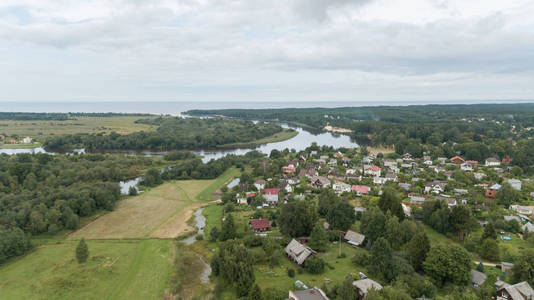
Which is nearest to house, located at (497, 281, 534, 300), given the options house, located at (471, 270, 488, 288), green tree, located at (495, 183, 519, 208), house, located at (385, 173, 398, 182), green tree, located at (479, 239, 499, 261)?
house, located at (471, 270, 488, 288)

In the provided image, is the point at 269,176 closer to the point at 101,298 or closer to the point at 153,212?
the point at 153,212

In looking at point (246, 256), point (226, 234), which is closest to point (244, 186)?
point (226, 234)

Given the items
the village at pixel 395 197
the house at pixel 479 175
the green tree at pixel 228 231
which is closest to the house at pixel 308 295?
the village at pixel 395 197

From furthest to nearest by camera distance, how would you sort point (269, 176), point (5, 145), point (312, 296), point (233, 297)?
point (5, 145) < point (269, 176) < point (233, 297) < point (312, 296)

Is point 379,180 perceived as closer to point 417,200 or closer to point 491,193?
point 417,200

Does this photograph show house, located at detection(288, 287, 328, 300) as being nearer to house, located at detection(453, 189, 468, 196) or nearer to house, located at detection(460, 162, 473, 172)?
house, located at detection(453, 189, 468, 196)

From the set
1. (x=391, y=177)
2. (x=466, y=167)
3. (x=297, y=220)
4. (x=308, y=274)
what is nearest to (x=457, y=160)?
(x=466, y=167)
